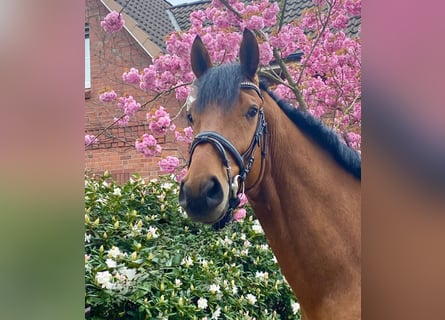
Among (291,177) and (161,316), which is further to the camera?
(161,316)

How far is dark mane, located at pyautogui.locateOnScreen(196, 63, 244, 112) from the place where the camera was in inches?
57.4

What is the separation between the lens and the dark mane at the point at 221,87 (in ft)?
4.78

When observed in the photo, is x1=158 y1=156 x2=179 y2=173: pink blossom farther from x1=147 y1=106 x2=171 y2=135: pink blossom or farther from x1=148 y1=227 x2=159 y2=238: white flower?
x1=148 y1=227 x2=159 y2=238: white flower

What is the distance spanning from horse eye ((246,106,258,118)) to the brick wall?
2.30ft

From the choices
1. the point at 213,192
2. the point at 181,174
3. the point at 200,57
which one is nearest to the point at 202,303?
the point at 181,174

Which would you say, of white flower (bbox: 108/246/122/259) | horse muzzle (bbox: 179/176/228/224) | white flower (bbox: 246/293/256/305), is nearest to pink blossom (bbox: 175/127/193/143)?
horse muzzle (bbox: 179/176/228/224)

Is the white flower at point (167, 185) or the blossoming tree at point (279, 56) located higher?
the blossoming tree at point (279, 56)

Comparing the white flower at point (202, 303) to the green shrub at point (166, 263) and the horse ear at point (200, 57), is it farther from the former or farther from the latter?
the horse ear at point (200, 57)

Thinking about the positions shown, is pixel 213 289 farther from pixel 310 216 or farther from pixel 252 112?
pixel 252 112

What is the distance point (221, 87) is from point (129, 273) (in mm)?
1130

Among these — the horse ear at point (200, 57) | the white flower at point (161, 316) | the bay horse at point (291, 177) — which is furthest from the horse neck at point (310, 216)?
the white flower at point (161, 316)

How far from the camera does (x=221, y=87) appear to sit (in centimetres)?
147

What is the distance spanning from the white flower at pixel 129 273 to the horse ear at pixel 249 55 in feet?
3.84
